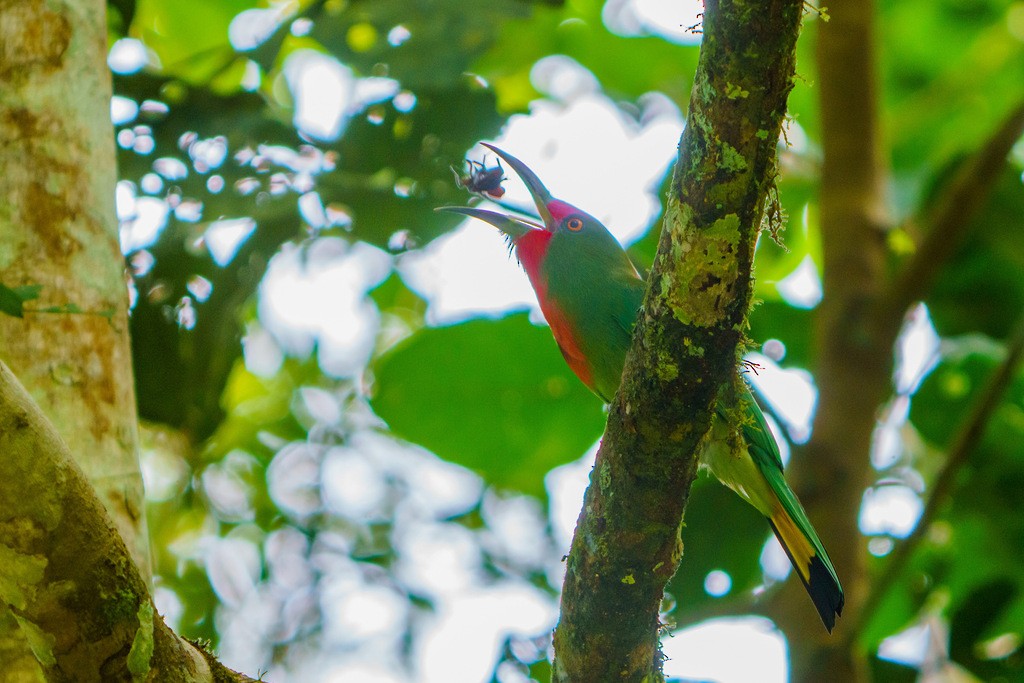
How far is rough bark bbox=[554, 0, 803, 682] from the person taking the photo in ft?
6.50

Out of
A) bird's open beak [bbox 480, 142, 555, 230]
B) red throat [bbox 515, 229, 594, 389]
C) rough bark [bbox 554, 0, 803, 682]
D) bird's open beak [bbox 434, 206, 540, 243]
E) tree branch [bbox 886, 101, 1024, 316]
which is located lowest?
rough bark [bbox 554, 0, 803, 682]

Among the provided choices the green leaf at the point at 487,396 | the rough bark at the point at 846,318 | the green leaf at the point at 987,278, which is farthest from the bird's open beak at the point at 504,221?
the green leaf at the point at 987,278

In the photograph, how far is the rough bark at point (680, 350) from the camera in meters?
1.98

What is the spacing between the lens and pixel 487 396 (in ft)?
17.2

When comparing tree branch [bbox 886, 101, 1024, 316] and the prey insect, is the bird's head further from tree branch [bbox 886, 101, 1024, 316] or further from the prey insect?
tree branch [bbox 886, 101, 1024, 316]

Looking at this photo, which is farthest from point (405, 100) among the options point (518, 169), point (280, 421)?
point (280, 421)

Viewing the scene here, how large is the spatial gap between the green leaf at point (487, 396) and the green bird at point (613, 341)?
1172 mm

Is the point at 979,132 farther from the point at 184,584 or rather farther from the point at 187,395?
the point at 184,584

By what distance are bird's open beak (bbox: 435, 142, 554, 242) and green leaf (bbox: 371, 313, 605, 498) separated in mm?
1012

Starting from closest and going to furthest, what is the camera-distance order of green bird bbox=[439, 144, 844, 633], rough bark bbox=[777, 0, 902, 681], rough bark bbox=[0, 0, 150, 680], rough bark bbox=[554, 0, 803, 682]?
1. rough bark bbox=[554, 0, 803, 682]
2. rough bark bbox=[0, 0, 150, 680]
3. green bird bbox=[439, 144, 844, 633]
4. rough bark bbox=[777, 0, 902, 681]

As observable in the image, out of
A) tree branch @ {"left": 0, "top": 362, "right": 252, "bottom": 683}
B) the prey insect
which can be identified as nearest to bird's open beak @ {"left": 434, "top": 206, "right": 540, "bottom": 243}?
the prey insect

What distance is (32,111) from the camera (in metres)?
3.12

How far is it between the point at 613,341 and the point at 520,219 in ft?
2.77

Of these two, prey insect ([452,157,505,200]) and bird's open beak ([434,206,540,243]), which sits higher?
prey insect ([452,157,505,200])
